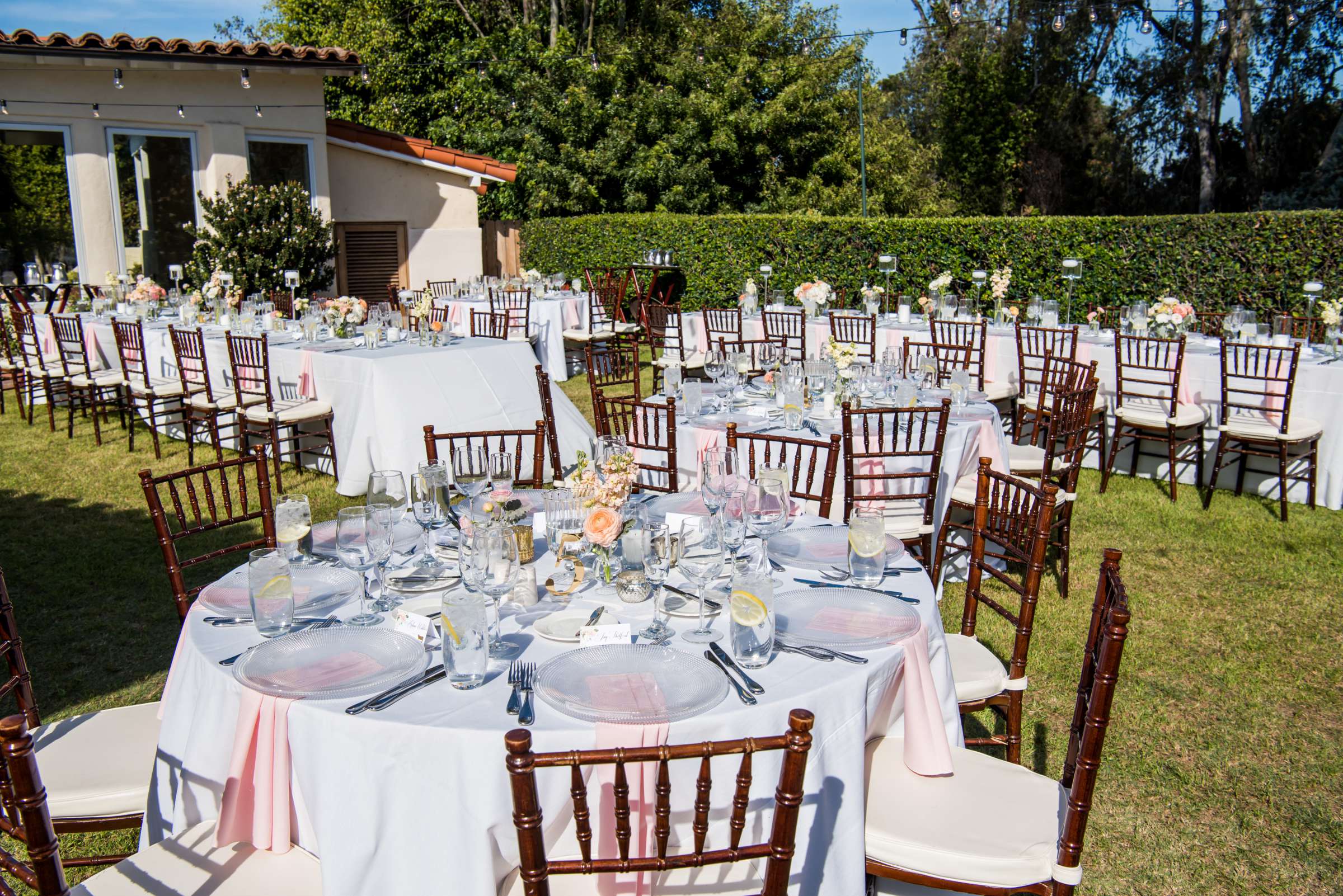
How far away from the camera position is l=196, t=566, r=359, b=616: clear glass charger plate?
97.7 inches

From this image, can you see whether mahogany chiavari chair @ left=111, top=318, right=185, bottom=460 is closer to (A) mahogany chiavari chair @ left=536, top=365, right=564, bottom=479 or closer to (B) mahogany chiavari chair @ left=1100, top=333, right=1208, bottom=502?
(A) mahogany chiavari chair @ left=536, top=365, right=564, bottom=479

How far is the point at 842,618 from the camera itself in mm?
2383

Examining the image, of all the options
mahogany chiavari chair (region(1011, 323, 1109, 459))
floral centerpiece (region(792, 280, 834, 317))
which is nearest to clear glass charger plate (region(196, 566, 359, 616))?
mahogany chiavari chair (region(1011, 323, 1109, 459))

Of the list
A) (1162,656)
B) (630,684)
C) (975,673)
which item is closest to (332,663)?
(630,684)

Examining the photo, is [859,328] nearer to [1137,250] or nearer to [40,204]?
[1137,250]

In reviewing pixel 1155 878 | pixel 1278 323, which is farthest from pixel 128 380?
pixel 1278 323

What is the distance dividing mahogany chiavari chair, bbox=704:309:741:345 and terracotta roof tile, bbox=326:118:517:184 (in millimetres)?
7239

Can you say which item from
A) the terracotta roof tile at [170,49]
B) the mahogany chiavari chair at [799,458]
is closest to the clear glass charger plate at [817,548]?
the mahogany chiavari chair at [799,458]

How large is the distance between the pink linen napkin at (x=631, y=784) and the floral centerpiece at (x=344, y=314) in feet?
20.6

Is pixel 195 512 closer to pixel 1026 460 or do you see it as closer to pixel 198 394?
pixel 1026 460

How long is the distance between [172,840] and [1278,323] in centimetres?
771

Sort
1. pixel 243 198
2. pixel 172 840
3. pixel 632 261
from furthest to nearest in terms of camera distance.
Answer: pixel 632 261, pixel 243 198, pixel 172 840

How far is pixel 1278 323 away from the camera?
23.0ft

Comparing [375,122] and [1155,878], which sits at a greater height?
[375,122]
